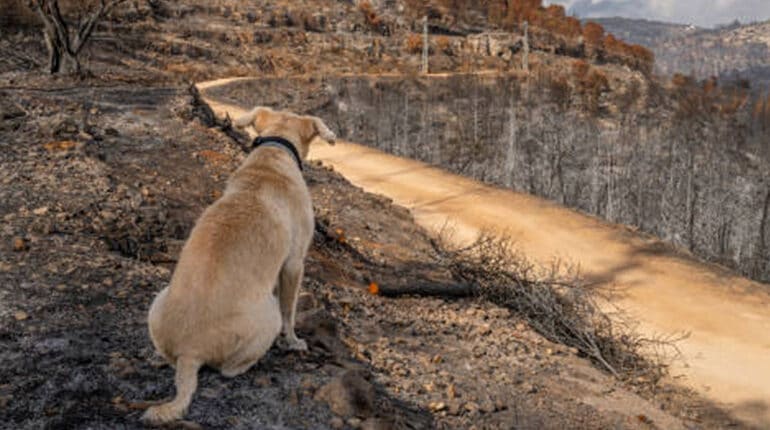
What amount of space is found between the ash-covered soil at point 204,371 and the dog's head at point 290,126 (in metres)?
1.33

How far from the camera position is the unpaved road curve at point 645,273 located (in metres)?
8.74

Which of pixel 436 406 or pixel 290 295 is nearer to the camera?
pixel 290 295

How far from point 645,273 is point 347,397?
858 cm

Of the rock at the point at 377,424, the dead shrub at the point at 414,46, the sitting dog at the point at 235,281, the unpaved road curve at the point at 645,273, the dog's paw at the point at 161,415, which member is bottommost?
the unpaved road curve at the point at 645,273

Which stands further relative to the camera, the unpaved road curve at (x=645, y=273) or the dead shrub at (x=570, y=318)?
the unpaved road curve at (x=645, y=273)

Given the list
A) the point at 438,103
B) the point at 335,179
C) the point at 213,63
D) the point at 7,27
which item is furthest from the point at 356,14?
the point at 335,179

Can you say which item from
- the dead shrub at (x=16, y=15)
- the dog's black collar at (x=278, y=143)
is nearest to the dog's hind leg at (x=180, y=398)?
the dog's black collar at (x=278, y=143)

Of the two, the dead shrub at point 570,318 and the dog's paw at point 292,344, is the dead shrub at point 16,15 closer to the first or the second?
the dead shrub at point 570,318

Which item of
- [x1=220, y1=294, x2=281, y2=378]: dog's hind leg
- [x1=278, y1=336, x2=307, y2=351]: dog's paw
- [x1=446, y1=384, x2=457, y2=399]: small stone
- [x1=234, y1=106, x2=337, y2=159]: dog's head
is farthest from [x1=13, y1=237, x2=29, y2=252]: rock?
[x1=446, y1=384, x2=457, y2=399]: small stone

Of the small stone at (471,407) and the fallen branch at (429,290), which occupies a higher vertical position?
the small stone at (471,407)

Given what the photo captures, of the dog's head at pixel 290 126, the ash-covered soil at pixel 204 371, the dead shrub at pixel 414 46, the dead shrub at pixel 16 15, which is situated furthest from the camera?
the dead shrub at pixel 414 46

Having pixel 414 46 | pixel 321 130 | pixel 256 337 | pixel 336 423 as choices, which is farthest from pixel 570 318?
pixel 414 46

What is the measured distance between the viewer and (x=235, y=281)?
12.9 ft

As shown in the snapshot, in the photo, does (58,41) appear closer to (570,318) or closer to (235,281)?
(570,318)
